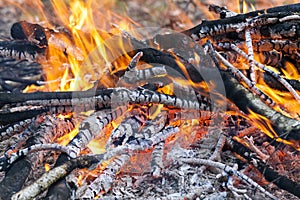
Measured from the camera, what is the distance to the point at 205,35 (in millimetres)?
2607

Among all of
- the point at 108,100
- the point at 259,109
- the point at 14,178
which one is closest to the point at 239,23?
the point at 259,109

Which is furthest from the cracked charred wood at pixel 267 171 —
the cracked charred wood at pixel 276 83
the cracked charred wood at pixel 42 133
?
the cracked charred wood at pixel 42 133

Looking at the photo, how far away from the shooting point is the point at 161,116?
7.41ft

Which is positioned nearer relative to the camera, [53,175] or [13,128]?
[53,175]

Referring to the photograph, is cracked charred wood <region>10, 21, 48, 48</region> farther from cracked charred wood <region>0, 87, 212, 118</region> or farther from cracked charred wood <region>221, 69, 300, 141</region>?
cracked charred wood <region>221, 69, 300, 141</region>

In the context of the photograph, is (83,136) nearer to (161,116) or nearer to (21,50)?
(161,116)

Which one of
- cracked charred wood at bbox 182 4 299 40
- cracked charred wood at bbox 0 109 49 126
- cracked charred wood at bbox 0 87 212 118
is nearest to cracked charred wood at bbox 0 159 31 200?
cracked charred wood at bbox 0 87 212 118

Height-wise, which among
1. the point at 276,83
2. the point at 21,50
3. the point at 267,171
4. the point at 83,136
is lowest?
the point at 267,171

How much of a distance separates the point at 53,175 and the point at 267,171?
3.07 feet

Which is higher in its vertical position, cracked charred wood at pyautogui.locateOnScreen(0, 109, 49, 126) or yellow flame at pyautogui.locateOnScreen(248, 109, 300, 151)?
cracked charred wood at pyautogui.locateOnScreen(0, 109, 49, 126)

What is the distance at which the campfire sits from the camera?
1849 millimetres

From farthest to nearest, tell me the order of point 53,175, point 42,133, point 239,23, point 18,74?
point 18,74, point 239,23, point 42,133, point 53,175

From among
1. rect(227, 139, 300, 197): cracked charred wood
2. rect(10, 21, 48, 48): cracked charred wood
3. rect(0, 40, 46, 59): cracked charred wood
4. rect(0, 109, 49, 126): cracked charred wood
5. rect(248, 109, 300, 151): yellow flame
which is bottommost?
rect(227, 139, 300, 197): cracked charred wood

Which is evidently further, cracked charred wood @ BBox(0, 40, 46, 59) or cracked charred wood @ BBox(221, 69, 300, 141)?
cracked charred wood @ BBox(0, 40, 46, 59)
